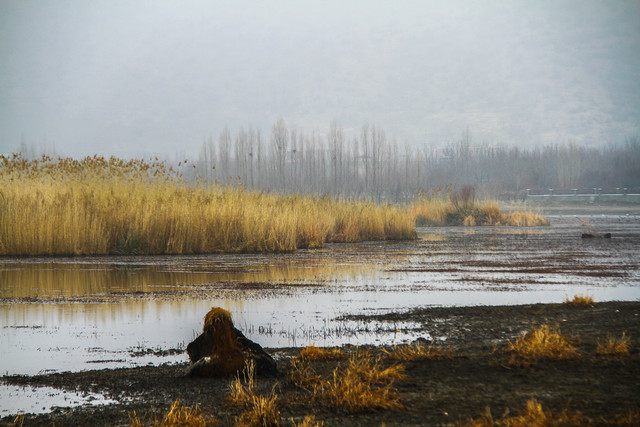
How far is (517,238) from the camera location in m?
31.7

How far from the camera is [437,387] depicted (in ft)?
24.6

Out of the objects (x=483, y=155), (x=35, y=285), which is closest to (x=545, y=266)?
(x=35, y=285)

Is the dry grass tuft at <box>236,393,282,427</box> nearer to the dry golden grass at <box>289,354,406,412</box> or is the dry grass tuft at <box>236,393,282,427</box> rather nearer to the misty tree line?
the dry golden grass at <box>289,354,406,412</box>

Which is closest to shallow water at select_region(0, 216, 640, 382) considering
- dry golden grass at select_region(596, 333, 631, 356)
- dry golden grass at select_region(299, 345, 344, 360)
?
dry golden grass at select_region(299, 345, 344, 360)

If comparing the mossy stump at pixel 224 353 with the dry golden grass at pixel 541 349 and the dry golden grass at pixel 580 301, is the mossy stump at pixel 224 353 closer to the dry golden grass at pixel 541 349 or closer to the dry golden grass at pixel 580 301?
the dry golden grass at pixel 541 349

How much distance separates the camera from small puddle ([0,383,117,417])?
683cm

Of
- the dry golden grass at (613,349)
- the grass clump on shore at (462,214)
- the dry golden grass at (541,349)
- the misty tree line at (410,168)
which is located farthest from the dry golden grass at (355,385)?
the misty tree line at (410,168)

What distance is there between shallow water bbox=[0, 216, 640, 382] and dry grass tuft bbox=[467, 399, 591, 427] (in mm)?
3629

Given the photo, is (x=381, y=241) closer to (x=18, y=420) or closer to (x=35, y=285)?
(x=35, y=285)

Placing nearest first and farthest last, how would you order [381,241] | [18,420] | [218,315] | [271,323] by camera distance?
1. [18,420]
2. [218,315]
3. [271,323]
4. [381,241]

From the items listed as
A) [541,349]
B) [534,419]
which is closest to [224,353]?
[541,349]

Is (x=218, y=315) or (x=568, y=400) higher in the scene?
(x=218, y=315)

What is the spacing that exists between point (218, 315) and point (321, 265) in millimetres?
12015

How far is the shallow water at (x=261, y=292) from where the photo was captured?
32.6 ft
